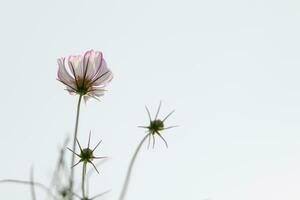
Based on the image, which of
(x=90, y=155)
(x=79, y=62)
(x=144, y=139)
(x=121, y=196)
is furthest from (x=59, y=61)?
(x=121, y=196)

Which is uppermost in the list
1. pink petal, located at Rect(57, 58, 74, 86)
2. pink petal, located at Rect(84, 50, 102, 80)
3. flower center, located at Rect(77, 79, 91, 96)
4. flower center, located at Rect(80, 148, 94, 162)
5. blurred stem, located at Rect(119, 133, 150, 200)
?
pink petal, located at Rect(84, 50, 102, 80)

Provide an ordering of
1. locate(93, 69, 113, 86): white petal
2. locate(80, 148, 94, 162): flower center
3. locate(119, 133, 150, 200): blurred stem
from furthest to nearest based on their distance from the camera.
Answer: locate(93, 69, 113, 86): white petal
locate(80, 148, 94, 162): flower center
locate(119, 133, 150, 200): blurred stem

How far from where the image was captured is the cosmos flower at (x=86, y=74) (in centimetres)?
238

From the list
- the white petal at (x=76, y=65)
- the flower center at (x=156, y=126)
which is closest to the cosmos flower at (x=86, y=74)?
the white petal at (x=76, y=65)

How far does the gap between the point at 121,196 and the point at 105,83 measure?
99 cm

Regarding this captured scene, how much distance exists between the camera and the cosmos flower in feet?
7.81

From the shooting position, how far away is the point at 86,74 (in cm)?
241

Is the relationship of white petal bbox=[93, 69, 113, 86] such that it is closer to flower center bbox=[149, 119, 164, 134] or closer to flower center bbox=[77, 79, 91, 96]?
flower center bbox=[77, 79, 91, 96]

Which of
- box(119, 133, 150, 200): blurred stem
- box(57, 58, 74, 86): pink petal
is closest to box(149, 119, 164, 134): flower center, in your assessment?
box(119, 133, 150, 200): blurred stem

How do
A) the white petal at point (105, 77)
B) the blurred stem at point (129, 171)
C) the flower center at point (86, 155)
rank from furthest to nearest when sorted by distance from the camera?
the white petal at point (105, 77), the flower center at point (86, 155), the blurred stem at point (129, 171)

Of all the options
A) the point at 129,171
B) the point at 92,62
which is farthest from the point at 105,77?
the point at 129,171

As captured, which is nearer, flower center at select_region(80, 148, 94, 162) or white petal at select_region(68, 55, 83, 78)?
flower center at select_region(80, 148, 94, 162)

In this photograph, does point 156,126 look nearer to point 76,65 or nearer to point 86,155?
point 86,155

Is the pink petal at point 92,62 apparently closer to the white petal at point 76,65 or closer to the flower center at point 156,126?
the white petal at point 76,65
